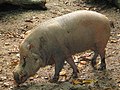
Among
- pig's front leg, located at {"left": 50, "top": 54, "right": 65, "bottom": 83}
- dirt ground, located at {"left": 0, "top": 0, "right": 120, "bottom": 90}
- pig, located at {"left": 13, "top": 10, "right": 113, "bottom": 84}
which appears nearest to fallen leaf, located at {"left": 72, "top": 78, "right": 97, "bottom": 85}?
dirt ground, located at {"left": 0, "top": 0, "right": 120, "bottom": 90}

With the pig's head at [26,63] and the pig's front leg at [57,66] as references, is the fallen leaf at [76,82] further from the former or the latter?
the pig's head at [26,63]

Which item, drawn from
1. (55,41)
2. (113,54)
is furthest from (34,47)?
(113,54)

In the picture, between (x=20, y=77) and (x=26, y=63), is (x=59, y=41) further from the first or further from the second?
(x=20, y=77)

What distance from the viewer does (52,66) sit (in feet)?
18.2

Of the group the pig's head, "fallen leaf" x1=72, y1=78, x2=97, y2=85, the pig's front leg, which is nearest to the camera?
the pig's head

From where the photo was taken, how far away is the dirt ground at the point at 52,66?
4.88 meters

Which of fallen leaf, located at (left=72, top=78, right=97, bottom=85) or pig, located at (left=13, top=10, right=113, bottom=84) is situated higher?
pig, located at (left=13, top=10, right=113, bottom=84)

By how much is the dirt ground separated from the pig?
0.22 meters

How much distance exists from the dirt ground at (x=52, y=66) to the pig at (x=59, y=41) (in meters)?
0.22

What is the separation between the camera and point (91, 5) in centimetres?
831

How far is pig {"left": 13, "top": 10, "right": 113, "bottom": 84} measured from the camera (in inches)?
181

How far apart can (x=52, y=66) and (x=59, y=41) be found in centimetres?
85

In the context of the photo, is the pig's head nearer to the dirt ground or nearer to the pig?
the pig

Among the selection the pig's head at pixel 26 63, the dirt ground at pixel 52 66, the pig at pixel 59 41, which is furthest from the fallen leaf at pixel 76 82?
the pig's head at pixel 26 63
